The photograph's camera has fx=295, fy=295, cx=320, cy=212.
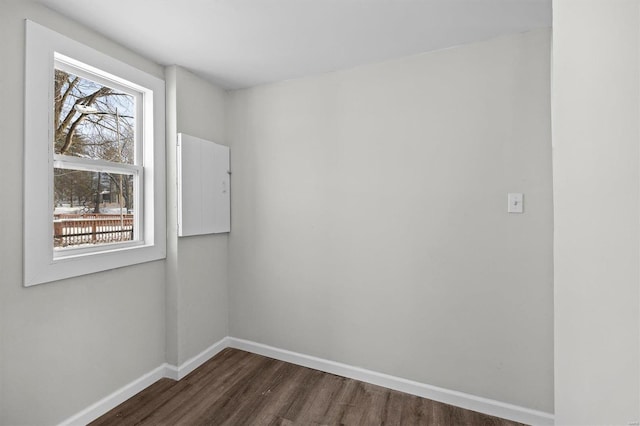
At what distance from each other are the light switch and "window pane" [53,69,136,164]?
2686mm

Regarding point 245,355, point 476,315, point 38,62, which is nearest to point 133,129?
point 38,62

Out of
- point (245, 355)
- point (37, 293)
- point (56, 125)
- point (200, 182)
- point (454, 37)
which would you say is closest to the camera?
point (37, 293)

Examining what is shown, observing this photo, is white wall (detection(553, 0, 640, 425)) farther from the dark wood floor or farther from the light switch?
Result: the dark wood floor

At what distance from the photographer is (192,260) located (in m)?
2.49

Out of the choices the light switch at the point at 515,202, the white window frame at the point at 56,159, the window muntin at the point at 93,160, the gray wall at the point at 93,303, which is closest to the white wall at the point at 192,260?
the gray wall at the point at 93,303

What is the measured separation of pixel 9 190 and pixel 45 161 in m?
0.22

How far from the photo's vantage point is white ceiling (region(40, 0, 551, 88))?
1.63m

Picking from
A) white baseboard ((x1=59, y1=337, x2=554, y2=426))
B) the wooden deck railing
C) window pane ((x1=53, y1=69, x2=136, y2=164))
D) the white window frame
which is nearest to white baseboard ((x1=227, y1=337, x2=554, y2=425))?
white baseboard ((x1=59, y1=337, x2=554, y2=426))

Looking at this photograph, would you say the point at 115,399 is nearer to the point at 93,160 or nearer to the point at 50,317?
the point at 50,317

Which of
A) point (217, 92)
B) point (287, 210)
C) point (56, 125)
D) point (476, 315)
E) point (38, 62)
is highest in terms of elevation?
point (217, 92)

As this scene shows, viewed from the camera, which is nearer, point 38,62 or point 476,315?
point 38,62

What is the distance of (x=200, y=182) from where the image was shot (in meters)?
2.53

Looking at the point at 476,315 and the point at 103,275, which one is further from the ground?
the point at 103,275

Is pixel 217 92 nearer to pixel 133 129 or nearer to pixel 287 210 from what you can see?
pixel 133 129
